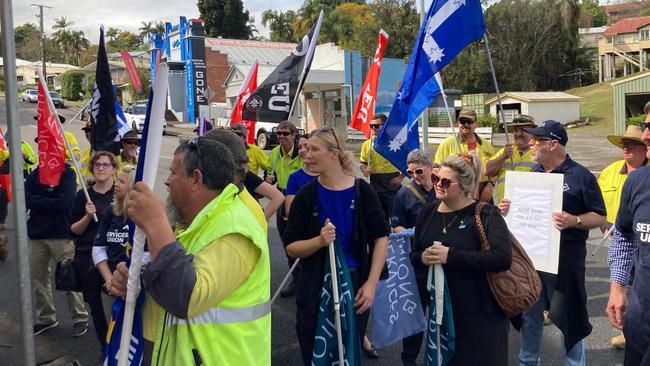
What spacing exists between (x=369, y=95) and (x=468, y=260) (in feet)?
16.7

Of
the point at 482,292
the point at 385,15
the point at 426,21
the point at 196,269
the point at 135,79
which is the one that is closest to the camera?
the point at 196,269

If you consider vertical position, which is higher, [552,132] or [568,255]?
[552,132]

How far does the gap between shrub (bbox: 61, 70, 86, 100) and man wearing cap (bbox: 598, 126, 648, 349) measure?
60.0 metres

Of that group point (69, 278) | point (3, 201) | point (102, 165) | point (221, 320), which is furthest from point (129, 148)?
point (221, 320)

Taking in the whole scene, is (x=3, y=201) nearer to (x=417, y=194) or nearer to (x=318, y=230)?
(x=417, y=194)

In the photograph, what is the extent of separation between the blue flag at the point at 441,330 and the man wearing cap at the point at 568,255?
4.09ft

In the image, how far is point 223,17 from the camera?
66.1 m

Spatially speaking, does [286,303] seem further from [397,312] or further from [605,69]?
[605,69]

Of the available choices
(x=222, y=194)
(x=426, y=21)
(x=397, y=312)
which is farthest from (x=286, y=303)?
(x=222, y=194)

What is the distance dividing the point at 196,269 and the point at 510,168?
478cm

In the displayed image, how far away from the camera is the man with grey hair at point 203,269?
6.00 feet

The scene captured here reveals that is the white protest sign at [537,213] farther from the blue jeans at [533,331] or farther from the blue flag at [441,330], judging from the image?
the blue flag at [441,330]

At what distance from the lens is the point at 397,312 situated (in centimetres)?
423

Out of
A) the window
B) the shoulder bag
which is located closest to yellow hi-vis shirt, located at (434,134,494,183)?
the shoulder bag
